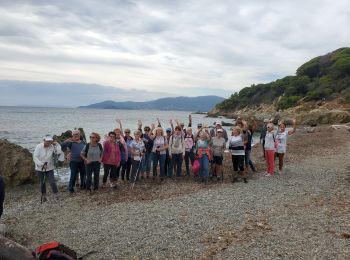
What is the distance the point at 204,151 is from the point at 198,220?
4645 millimetres

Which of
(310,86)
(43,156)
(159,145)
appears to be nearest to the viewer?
(43,156)

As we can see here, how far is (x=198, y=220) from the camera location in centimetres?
849

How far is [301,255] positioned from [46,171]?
7528 millimetres

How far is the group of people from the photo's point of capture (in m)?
11.7

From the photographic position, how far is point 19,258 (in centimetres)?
584

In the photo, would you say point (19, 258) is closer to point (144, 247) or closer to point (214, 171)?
point (144, 247)

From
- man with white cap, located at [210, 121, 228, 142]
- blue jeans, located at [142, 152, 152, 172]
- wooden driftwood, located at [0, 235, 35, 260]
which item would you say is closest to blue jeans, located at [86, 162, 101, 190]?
blue jeans, located at [142, 152, 152, 172]

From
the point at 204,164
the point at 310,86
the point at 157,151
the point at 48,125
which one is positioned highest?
the point at 310,86

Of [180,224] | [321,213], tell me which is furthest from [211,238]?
[321,213]

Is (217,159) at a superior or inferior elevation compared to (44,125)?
superior

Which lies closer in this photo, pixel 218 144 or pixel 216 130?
pixel 218 144

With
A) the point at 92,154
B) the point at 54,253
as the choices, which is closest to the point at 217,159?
the point at 92,154

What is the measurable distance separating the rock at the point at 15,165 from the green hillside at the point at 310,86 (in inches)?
2391

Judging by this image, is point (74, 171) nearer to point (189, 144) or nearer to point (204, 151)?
point (189, 144)
